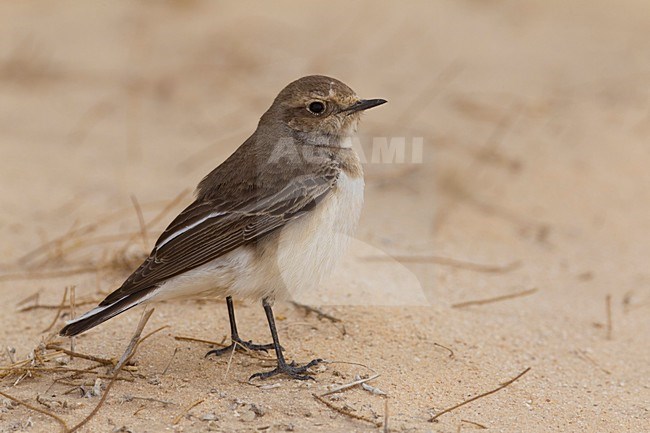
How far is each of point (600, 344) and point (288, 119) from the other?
253 cm

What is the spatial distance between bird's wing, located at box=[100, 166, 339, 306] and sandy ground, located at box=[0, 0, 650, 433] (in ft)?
1.95

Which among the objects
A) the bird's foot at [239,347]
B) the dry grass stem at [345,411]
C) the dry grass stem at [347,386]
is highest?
the bird's foot at [239,347]

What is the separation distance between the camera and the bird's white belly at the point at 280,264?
16.2ft

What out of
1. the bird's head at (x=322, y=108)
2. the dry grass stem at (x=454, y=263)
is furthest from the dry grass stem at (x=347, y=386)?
the dry grass stem at (x=454, y=263)

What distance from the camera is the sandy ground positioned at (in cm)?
492

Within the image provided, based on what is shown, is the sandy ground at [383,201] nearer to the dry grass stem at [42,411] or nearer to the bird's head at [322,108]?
the dry grass stem at [42,411]

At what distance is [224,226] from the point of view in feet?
16.6

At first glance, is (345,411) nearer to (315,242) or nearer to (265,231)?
(315,242)

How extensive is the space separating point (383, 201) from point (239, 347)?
3387mm

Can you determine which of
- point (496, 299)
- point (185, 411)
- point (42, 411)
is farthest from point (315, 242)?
point (496, 299)

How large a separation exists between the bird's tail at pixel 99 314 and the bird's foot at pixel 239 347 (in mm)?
690

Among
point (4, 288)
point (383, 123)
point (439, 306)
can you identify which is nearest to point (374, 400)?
point (439, 306)

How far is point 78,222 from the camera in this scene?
7.81 metres

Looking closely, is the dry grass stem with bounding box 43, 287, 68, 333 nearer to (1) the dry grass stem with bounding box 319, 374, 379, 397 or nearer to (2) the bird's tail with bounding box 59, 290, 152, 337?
(2) the bird's tail with bounding box 59, 290, 152, 337
